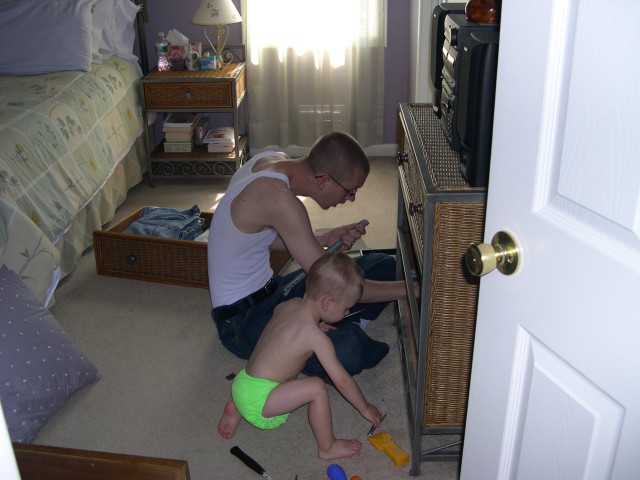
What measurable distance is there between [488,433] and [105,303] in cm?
199

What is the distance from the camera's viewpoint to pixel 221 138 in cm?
403

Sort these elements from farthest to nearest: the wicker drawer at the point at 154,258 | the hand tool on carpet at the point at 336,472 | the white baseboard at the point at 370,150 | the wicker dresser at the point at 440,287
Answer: the white baseboard at the point at 370,150
the wicker drawer at the point at 154,258
the hand tool on carpet at the point at 336,472
the wicker dresser at the point at 440,287

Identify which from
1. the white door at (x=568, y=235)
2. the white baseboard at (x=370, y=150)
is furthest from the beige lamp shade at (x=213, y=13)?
the white door at (x=568, y=235)

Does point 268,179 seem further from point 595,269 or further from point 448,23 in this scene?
point 595,269

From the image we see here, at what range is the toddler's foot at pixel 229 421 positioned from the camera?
204cm

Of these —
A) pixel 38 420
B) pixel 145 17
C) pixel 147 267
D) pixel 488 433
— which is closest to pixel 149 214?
pixel 147 267

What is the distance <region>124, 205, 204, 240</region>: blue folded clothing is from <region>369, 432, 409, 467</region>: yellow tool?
1.35m

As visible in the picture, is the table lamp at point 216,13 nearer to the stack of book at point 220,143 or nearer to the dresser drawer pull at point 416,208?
the stack of book at point 220,143

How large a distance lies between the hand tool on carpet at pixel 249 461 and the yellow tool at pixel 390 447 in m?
0.32

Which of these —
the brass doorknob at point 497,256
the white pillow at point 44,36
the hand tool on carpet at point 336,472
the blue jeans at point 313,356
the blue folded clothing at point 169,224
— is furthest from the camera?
the white pillow at point 44,36

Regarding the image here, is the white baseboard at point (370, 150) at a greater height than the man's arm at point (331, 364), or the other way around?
the man's arm at point (331, 364)

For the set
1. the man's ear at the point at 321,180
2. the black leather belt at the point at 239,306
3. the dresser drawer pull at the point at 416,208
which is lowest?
the black leather belt at the point at 239,306

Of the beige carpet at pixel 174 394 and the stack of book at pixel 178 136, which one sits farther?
the stack of book at pixel 178 136

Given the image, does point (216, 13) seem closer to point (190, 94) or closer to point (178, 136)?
point (190, 94)
